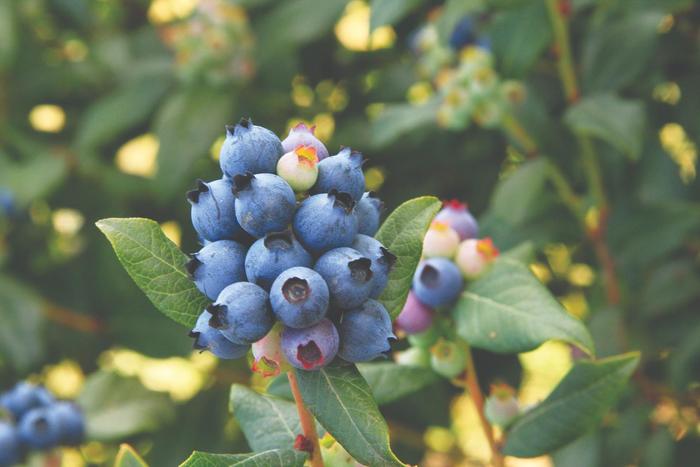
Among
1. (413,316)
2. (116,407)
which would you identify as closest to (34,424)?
(116,407)

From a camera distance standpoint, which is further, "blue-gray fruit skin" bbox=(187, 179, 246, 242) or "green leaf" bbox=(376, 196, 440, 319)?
"green leaf" bbox=(376, 196, 440, 319)

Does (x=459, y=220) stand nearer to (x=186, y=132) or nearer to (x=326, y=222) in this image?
(x=326, y=222)

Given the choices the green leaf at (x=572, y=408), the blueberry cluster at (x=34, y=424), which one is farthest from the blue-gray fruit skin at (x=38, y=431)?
the green leaf at (x=572, y=408)

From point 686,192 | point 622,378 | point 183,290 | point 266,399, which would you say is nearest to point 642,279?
point 686,192

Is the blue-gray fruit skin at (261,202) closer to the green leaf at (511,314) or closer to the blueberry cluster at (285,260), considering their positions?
the blueberry cluster at (285,260)

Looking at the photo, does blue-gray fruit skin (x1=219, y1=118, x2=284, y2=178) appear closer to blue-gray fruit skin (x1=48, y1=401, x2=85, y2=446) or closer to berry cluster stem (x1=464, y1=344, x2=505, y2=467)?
berry cluster stem (x1=464, y1=344, x2=505, y2=467)

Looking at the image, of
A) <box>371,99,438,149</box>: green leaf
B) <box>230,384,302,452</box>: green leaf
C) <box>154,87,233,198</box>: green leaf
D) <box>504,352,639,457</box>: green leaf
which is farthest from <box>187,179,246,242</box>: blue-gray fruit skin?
<box>154,87,233,198</box>: green leaf

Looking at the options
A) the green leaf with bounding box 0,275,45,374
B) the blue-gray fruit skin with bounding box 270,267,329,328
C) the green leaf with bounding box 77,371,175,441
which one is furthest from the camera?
the green leaf with bounding box 0,275,45,374

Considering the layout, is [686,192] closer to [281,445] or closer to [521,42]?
[521,42]
